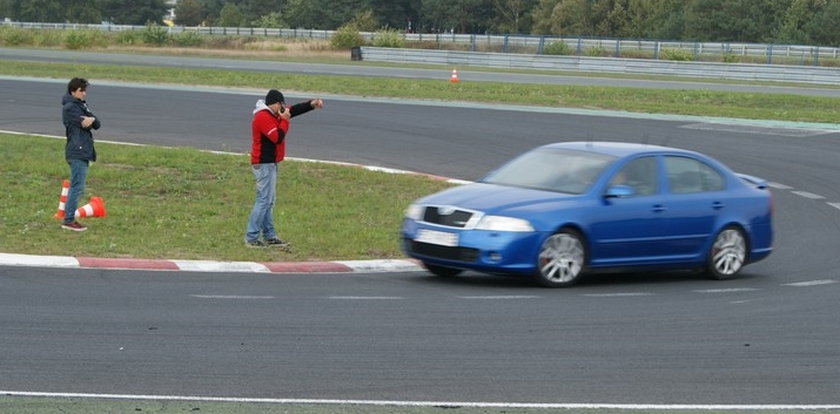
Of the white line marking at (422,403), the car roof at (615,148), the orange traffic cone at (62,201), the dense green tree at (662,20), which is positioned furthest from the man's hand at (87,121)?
the dense green tree at (662,20)

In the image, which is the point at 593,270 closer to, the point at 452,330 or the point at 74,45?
the point at 452,330

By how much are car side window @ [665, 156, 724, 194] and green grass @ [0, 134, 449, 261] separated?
307cm

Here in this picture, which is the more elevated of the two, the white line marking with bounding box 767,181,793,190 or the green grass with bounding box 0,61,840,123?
the white line marking with bounding box 767,181,793,190

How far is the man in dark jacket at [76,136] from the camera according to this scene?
14.9 m

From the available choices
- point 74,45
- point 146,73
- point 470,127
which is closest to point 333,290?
point 470,127

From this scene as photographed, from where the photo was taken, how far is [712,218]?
1394 centimetres

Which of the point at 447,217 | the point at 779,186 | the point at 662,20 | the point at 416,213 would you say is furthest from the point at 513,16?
the point at 447,217

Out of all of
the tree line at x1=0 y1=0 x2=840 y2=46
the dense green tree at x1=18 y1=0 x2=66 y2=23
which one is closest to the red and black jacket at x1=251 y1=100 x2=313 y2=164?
the tree line at x1=0 y1=0 x2=840 y2=46

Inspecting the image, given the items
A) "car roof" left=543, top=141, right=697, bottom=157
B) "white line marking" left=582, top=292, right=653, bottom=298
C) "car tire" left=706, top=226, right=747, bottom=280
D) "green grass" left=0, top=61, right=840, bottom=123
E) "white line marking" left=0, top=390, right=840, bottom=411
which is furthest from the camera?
"green grass" left=0, top=61, right=840, bottom=123

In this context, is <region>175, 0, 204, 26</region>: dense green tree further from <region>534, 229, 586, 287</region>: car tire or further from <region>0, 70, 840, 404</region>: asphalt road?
<region>534, 229, 586, 287</region>: car tire

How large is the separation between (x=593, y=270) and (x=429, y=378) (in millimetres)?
4791

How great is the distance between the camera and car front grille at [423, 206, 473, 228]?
41.8ft

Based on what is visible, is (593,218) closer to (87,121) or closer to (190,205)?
(87,121)

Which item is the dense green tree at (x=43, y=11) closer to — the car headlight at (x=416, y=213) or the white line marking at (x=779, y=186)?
the white line marking at (x=779, y=186)
